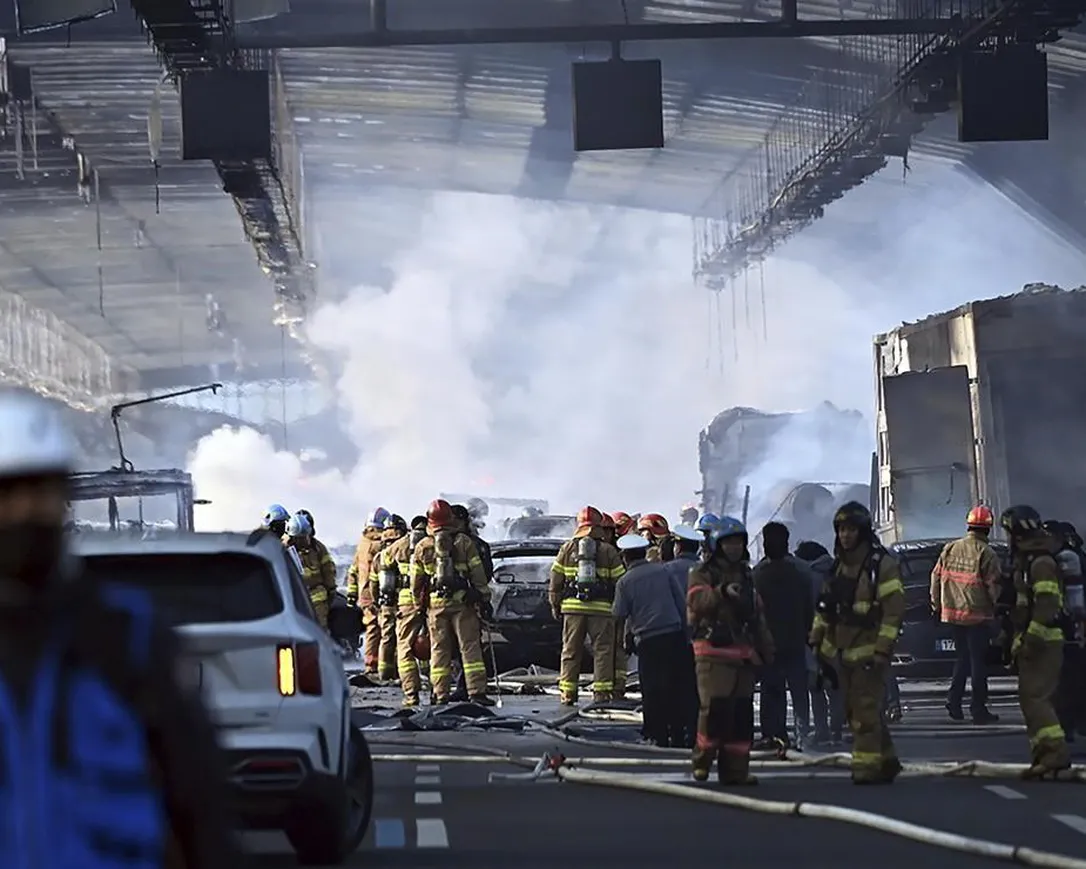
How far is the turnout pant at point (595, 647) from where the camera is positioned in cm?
2188

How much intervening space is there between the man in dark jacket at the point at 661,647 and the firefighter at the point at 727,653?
10.5ft

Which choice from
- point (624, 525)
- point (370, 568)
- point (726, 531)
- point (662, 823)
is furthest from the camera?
point (370, 568)

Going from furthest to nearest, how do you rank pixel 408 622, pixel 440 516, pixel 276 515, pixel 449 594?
pixel 408 622
pixel 276 515
pixel 449 594
pixel 440 516

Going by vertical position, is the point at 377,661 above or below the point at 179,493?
below

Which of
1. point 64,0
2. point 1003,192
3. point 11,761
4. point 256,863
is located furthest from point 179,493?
point 11,761

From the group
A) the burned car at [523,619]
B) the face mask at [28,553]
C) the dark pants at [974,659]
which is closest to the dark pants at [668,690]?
the dark pants at [974,659]

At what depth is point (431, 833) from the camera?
38.3 ft

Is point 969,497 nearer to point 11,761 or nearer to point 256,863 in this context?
point 256,863

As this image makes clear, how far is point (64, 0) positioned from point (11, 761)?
19.3 meters

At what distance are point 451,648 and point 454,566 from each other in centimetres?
76

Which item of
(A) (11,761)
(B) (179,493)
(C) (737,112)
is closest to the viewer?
(A) (11,761)

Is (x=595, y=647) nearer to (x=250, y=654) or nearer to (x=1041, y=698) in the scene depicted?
(x=1041, y=698)

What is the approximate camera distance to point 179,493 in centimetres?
3266

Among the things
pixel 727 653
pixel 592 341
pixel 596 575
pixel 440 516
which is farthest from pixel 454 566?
pixel 592 341
